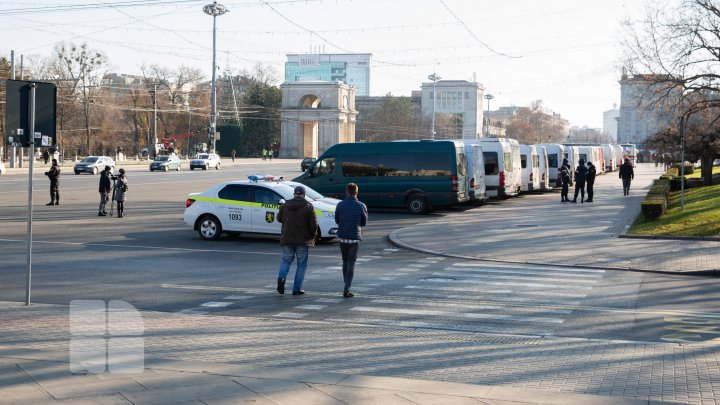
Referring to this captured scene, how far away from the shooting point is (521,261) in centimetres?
1931

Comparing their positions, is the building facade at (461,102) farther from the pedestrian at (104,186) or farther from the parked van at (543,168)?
the pedestrian at (104,186)

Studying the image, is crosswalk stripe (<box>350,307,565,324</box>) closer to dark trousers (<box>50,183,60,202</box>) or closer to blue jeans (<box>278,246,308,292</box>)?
blue jeans (<box>278,246,308,292</box>)

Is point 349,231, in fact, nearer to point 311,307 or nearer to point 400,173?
point 311,307

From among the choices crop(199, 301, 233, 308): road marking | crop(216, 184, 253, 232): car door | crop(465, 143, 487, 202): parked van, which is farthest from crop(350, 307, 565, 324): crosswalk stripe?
crop(465, 143, 487, 202): parked van

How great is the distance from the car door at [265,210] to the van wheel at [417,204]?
37.3ft

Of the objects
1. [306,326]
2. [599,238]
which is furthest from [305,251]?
[599,238]

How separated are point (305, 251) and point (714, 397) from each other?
7.41 metres

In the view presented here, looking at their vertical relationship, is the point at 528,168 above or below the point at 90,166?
above

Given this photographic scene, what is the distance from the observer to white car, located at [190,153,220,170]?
3081 inches

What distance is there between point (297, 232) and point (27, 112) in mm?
4467

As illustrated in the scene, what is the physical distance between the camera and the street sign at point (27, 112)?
11.7m

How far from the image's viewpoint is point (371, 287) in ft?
50.1

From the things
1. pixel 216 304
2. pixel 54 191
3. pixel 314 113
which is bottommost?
pixel 216 304

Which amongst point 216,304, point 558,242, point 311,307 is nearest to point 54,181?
point 558,242
